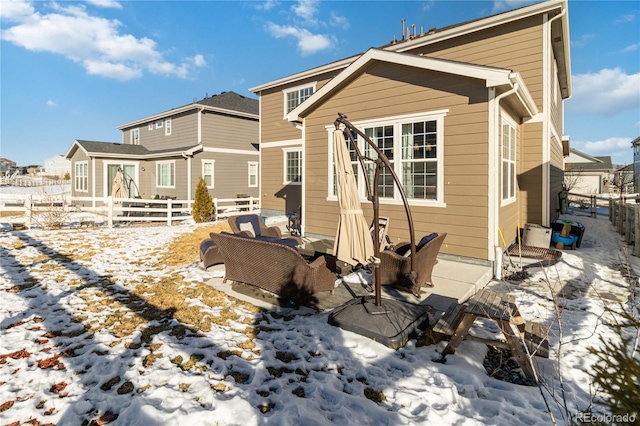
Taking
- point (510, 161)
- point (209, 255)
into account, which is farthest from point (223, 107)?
point (510, 161)

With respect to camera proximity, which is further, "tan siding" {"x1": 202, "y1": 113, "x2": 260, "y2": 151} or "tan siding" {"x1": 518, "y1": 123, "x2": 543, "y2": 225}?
"tan siding" {"x1": 202, "y1": 113, "x2": 260, "y2": 151}

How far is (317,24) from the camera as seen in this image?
65.4 ft

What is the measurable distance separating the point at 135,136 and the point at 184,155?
8644 mm

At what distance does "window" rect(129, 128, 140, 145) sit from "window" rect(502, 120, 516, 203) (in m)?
23.6

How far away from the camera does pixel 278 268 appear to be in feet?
15.3

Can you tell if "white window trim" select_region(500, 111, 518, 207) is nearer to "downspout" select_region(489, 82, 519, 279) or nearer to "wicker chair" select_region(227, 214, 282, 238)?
"downspout" select_region(489, 82, 519, 279)

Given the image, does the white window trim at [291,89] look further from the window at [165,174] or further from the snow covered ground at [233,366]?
the snow covered ground at [233,366]

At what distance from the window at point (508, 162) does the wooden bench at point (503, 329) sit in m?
4.46

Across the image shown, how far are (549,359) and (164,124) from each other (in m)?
22.7

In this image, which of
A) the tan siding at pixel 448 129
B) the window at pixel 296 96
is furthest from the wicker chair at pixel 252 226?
the window at pixel 296 96

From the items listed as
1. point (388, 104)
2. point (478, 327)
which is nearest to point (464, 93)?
point (388, 104)

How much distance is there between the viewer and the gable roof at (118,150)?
19122 millimetres

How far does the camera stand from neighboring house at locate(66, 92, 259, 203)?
18.6 meters

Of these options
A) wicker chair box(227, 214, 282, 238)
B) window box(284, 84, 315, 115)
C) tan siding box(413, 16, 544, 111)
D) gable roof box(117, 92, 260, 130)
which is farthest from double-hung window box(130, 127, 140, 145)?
tan siding box(413, 16, 544, 111)
